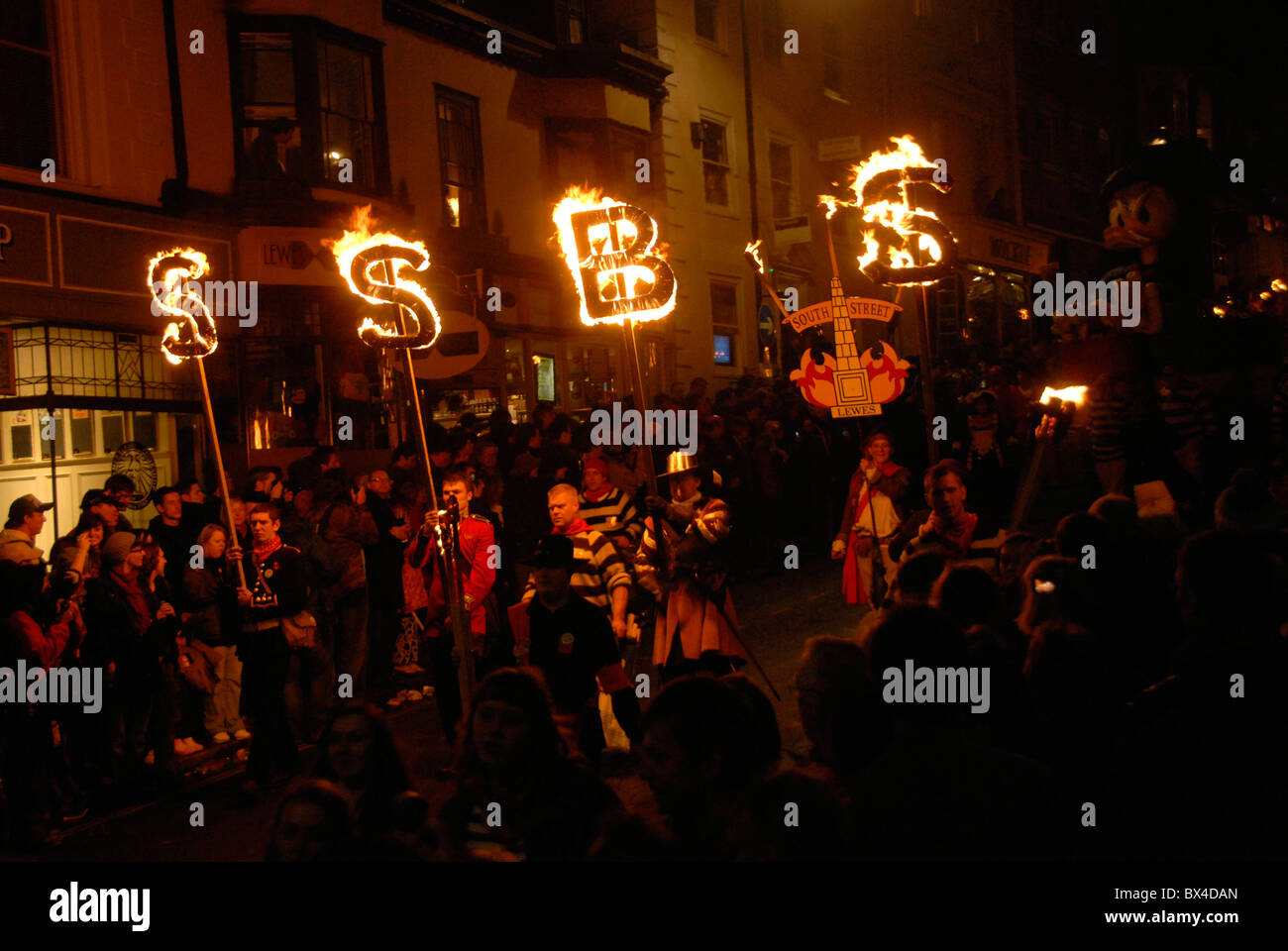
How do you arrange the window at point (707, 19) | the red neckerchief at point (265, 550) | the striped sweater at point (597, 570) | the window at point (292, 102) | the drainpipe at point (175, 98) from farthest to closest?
the window at point (707, 19) → the window at point (292, 102) → the drainpipe at point (175, 98) → the red neckerchief at point (265, 550) → the striped sweater at point (597, 570)

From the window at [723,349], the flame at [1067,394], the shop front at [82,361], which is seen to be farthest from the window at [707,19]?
the flame at [1067,394]

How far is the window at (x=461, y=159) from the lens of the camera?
17.7 m

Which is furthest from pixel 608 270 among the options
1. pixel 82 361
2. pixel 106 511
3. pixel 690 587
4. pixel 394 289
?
pixel 82 361

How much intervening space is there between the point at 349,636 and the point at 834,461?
808cm

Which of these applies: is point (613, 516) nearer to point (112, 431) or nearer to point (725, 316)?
point (112, 431)

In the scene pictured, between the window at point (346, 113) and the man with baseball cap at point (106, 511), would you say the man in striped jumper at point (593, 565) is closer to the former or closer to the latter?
the man with baseball cap at point (106, 511)

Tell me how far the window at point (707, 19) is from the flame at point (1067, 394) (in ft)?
54.0

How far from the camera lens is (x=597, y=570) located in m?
7.85

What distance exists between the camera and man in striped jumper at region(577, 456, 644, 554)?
8084 mm

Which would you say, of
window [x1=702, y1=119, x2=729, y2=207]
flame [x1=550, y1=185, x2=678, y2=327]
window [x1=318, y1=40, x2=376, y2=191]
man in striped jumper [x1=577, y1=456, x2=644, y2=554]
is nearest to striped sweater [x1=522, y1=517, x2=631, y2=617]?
man in striped jumper [x1=577, y1=456, x2=644, y2=554]

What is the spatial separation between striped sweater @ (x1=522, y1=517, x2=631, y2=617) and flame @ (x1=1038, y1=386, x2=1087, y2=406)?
313cm

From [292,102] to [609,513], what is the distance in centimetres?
947

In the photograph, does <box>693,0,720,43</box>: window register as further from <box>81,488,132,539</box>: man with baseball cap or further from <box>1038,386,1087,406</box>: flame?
<box>81,488,132,539</box>: man with baseball cap

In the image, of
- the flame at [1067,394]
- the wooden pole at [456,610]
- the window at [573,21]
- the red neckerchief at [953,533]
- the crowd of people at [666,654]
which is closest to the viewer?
the crowd of people at [666,654]
